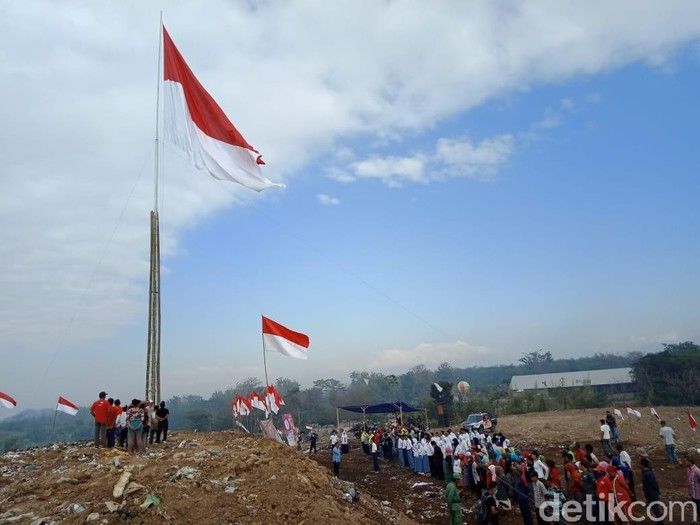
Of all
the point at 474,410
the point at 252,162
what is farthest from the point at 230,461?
the point at 474,410

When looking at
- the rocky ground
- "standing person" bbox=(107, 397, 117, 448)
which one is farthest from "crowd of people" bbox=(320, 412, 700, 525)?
"standing person" bbox=(107, 397, 117, 448)

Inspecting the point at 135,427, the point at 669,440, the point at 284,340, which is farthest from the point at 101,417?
the point at 669,440

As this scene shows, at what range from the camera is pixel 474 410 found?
1969 inches

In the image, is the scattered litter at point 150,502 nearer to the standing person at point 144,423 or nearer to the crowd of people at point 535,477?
the standing person at point 144,423

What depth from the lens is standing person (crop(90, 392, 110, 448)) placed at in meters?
14.1

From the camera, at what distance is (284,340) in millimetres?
16469

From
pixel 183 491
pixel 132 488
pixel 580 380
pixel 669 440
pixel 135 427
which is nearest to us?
pixel 132 488

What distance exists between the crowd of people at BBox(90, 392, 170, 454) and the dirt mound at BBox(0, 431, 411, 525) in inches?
43.2

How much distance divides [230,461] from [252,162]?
7.84 metres

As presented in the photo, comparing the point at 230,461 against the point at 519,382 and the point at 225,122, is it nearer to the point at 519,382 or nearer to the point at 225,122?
the point at 225,122

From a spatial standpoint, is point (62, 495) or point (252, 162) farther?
point (252, 162)

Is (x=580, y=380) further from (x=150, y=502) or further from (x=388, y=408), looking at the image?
(x=150, y=502)

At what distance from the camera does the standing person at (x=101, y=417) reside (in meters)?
14.1

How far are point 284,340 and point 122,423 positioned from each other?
5.39 m
